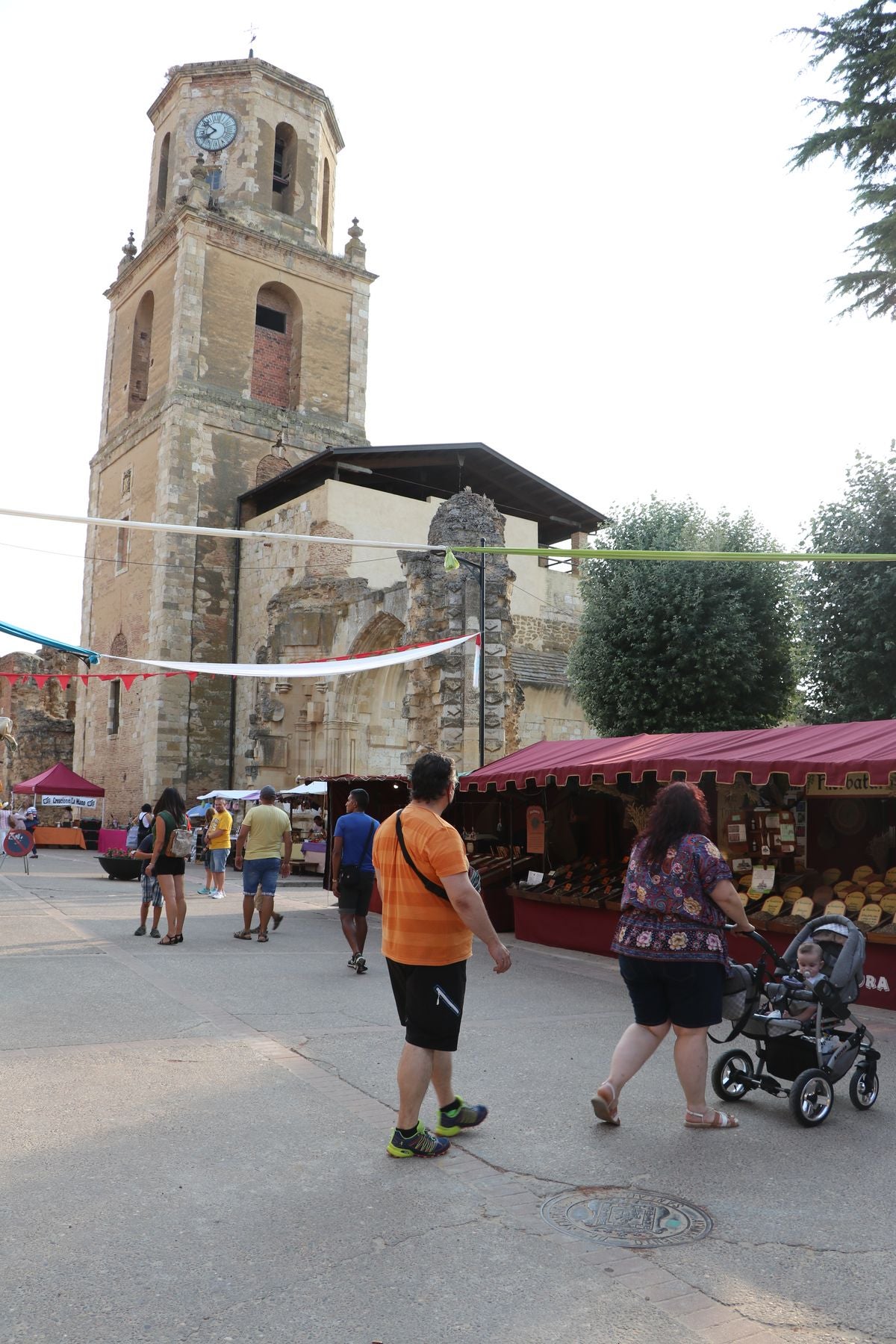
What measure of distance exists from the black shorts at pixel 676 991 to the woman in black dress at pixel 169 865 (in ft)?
21.4

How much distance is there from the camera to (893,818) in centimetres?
905

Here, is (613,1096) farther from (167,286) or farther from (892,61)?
(167,286)

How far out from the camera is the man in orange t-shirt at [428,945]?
162 inches

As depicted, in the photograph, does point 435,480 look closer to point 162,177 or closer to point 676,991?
point 162,177

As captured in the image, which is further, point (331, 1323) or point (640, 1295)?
point (640, 1295)

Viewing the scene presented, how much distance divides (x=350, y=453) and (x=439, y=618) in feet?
42.8

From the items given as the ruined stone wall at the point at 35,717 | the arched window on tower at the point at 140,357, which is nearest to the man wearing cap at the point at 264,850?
the arched window on tower at the point at 140,357

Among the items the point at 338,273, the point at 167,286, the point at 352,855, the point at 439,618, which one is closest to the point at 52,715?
the point at 167,286

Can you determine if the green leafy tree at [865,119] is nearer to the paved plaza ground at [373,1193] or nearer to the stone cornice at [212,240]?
the paved plaza ground at [373,1193]

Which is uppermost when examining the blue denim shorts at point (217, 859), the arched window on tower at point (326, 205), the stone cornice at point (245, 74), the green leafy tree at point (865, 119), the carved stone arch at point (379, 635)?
the stone cornice at point (245, 74)

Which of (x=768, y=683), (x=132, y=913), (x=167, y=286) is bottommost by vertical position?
(x=132, y=913)

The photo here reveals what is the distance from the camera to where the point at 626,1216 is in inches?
140

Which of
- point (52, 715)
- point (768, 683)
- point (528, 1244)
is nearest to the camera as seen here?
point (528, 1244)

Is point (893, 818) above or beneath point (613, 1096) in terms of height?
above
